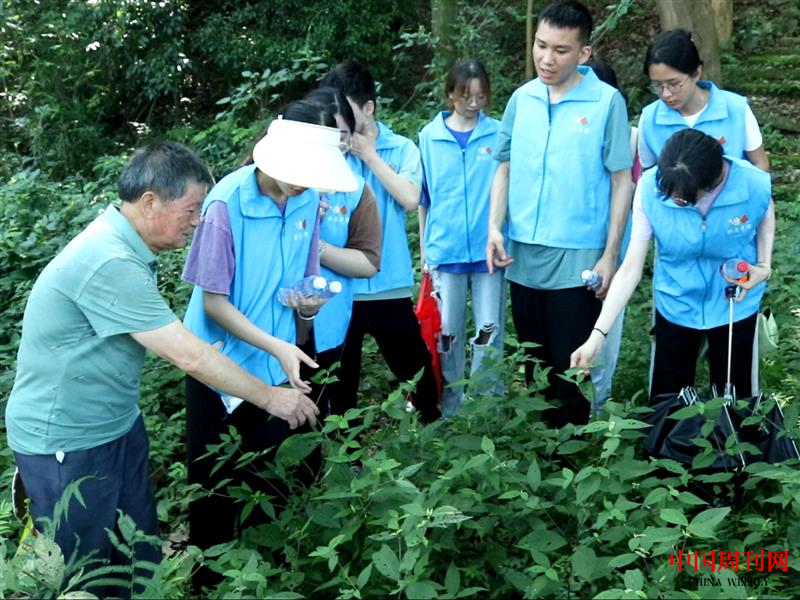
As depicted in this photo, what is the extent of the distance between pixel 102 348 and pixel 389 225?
192cm

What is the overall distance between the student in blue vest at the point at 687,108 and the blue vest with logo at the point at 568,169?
36cm

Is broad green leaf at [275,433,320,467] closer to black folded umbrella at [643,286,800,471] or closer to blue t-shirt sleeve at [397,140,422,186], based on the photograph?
black folded umbrella at [643,286,800,471]

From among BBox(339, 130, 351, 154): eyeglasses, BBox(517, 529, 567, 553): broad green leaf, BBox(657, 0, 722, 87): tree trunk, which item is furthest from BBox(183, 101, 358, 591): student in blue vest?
BBox(657, 0, 722, 87): tree trunk

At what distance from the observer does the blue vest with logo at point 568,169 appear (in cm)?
406

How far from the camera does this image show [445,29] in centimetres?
1111

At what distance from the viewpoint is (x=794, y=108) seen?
1088 cm

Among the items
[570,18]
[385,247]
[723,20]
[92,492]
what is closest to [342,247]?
[385,247]

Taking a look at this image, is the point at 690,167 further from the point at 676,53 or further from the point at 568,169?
the point at 676,53

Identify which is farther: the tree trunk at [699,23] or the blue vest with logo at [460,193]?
the tree trunk at [699,23]

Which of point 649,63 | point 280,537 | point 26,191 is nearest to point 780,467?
point 280,537

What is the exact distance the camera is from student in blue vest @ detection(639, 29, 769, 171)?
4.31 meters

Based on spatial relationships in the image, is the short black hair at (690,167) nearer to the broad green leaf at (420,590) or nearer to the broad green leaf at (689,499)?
the broad green leaf at (689,499)

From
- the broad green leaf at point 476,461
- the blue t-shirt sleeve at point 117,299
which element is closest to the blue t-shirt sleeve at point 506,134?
the broad green leaf at point 476,461

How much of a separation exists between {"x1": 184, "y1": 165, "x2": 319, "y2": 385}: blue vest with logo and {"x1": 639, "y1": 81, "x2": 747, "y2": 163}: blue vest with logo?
5.85 feet
